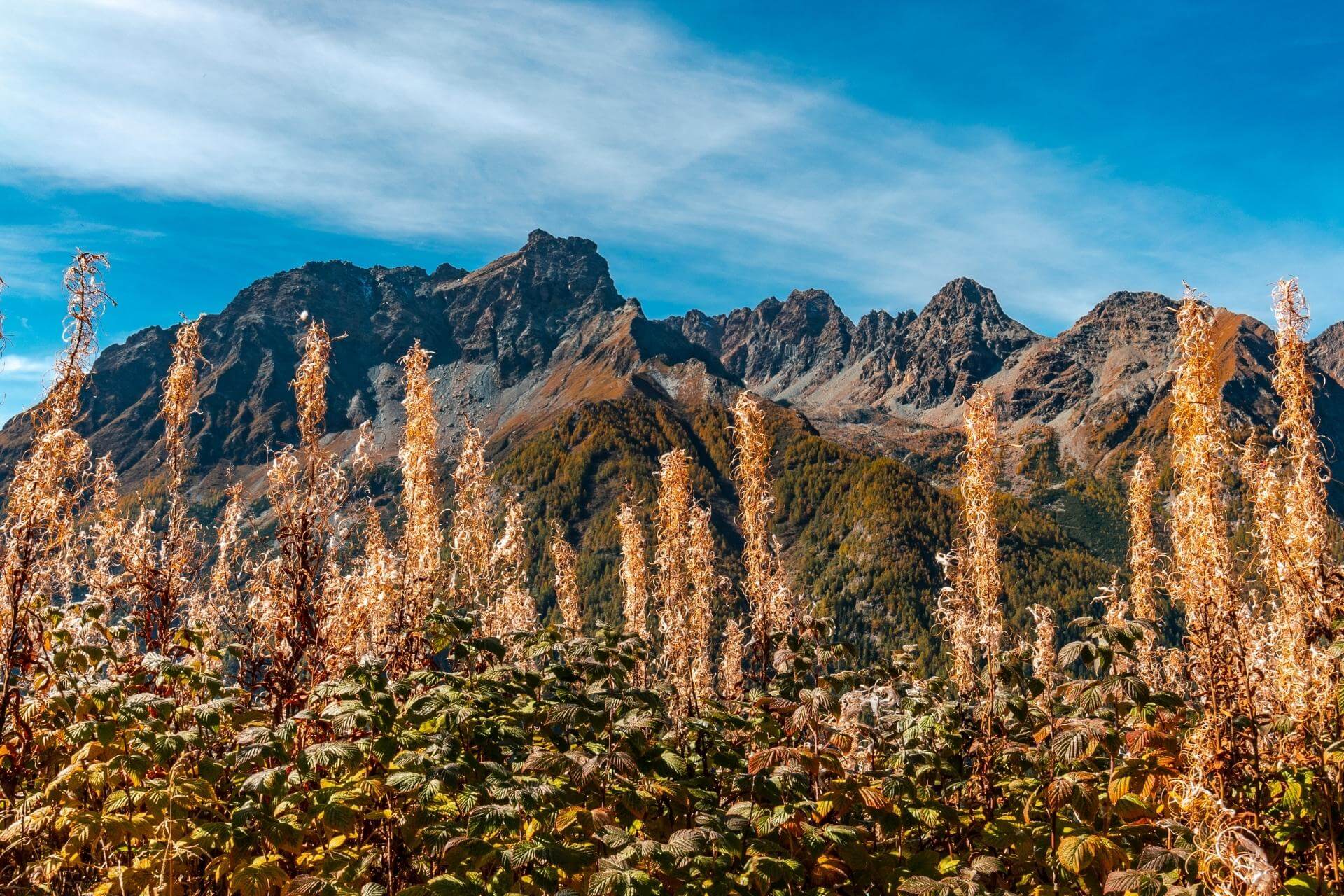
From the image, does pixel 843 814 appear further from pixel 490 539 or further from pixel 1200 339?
pixel 490 539

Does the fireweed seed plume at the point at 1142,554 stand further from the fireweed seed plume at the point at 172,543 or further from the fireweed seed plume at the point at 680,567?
the fireweed seed plume at the point at 172,543

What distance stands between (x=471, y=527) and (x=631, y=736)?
24.7 ft

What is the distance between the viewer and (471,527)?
515 inches

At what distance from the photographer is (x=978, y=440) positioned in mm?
9211

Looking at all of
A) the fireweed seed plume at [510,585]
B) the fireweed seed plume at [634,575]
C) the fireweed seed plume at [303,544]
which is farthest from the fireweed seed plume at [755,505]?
the fireweed seed plume at [634,575]

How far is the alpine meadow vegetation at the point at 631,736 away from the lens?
4.98 meters

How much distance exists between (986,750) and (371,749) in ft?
16.3

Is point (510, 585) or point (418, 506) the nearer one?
point (418, 506)

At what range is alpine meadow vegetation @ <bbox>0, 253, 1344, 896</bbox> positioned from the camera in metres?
4.98

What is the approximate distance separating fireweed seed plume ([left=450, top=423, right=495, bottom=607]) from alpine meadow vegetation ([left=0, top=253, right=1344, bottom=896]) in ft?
9.80

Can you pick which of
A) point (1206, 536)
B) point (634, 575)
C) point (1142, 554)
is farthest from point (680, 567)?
point (1142, 554)

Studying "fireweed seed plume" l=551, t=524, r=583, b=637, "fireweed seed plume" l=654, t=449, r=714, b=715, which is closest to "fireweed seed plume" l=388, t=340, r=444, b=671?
"fireweed seed plume" l=654, t=449, r=714, b=715

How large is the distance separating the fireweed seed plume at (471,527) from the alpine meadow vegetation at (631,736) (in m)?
2.99

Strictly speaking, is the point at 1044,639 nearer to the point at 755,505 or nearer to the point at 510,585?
the point at 755,505
